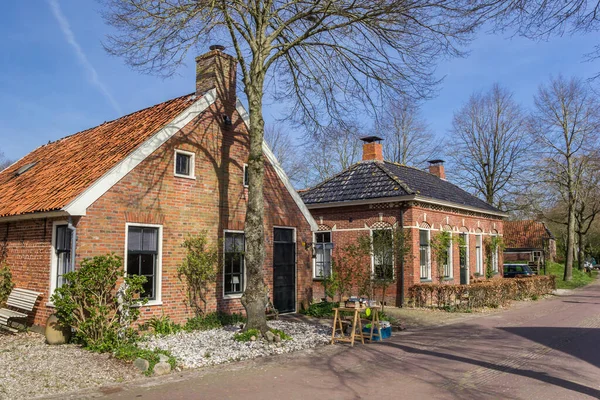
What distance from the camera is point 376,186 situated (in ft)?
65.3

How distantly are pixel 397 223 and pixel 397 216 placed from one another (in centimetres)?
28

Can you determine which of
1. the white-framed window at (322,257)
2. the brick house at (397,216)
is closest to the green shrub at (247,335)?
the brick house at (397,216)

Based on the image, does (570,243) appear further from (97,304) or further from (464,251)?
(97,304)

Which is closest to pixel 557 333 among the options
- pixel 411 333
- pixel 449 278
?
pixel 411 333

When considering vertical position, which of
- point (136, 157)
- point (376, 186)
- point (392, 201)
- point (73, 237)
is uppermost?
point (376, 186)

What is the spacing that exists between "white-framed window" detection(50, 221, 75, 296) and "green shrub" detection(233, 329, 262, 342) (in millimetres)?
4121

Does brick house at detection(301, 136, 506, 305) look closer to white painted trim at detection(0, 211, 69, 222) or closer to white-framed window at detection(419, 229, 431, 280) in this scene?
white-framed window at detection(419, 229, 431, 280)

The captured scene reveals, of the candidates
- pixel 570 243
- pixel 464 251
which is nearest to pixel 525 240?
pixel 570 243

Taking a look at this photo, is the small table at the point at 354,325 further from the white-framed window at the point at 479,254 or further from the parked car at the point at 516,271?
the parked car at the point at 516,271

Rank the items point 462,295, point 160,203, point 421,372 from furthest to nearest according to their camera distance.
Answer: point 462,295
point 160,203
point 421,372

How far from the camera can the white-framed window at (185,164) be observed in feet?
40.2

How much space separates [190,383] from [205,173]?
6448mm

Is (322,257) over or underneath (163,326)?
over

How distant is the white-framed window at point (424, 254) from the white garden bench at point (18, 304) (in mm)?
13619
